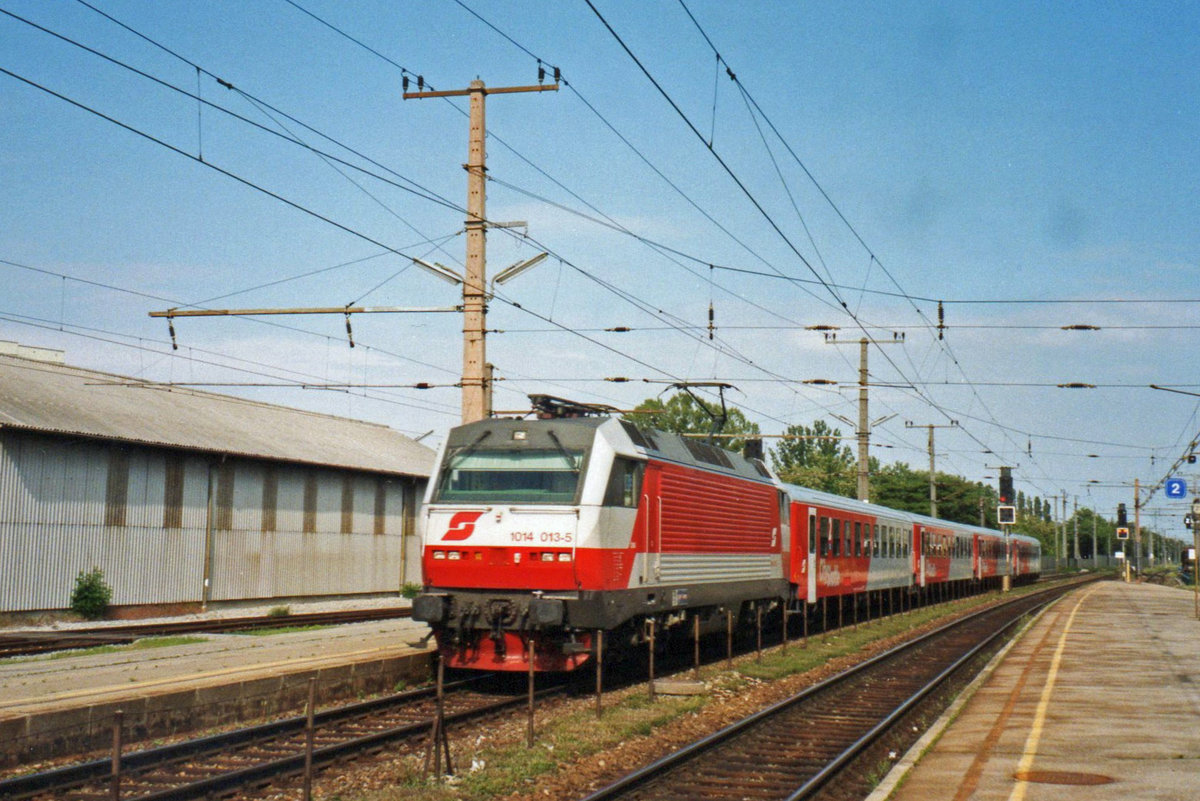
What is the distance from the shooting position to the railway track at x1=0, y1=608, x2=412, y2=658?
68.6 ft

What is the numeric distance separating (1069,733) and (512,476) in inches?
295

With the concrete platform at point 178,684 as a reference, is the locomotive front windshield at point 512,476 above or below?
above

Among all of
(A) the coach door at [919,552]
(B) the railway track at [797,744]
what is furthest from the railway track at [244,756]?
(A) the coach door at [919,552]

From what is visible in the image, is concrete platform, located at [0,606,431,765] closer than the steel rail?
No

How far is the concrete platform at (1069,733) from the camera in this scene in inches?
394

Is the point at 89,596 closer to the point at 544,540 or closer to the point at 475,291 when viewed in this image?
the point at 475,291

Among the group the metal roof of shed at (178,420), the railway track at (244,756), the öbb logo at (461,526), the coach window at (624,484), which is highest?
the metal roof of shed at (178,420)

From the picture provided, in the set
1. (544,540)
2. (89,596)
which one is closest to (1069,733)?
(544,540)

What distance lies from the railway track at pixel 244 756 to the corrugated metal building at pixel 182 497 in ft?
59.9

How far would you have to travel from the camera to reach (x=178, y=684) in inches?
518

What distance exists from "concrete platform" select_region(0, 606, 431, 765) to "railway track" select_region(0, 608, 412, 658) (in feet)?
10.2

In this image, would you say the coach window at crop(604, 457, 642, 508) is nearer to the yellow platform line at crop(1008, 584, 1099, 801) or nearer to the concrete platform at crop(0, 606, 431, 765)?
the concrete platform at crop(0, 606, 431, 765)

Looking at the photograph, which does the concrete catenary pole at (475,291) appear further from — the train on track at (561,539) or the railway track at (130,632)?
the railway track at (130,632)

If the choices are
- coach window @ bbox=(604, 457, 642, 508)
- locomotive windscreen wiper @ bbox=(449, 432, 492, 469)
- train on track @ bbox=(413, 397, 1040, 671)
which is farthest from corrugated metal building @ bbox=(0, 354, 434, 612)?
coach window @ bbox=(604, 457, 642, 508)
